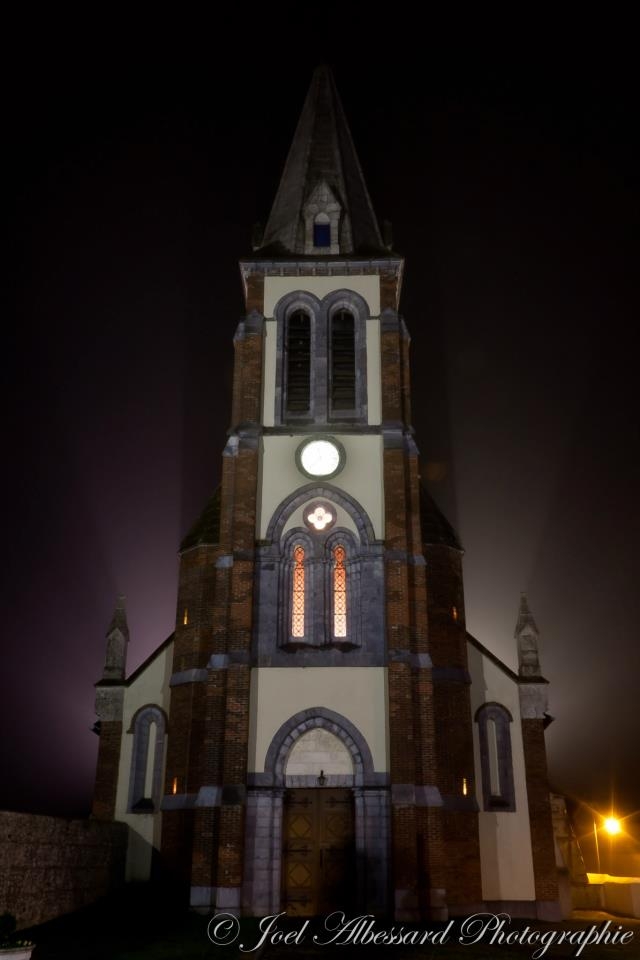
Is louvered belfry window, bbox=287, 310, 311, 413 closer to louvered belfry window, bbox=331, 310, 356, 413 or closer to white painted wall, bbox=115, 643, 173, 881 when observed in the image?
louvered belfry window, bbox=331, 310, 356, 413

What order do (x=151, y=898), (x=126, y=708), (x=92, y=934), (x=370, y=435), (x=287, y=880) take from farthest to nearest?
(x=126, y=708) < (x=370, y=435) < (x=151, y=898) < (x=287, y=880) < (x=92, y=934)

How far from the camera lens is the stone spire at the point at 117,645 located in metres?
27.7

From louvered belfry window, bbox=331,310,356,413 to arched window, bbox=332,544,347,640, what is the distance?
4781mm

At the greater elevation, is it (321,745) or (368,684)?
(368,684)

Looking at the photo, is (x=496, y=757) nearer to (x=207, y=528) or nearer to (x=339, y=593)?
(x=339, y=593)

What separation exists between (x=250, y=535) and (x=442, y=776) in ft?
28.8

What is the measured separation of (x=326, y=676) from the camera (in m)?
22.3

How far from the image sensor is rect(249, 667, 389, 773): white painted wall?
71.3 feet

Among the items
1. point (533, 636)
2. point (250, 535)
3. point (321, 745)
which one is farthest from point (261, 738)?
point (533, 636)

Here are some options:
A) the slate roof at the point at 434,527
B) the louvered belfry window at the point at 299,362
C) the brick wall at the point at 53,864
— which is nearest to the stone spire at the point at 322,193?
the louvered belfry window at the point at 299,362

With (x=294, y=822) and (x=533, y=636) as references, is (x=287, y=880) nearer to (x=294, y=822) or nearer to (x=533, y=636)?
(x=294, y=822)

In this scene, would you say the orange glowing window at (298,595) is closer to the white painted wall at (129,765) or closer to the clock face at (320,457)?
the clock face at (320,457)

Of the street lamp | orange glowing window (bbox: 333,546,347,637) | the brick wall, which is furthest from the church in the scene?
the street lamp

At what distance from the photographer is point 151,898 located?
75.1 ft
